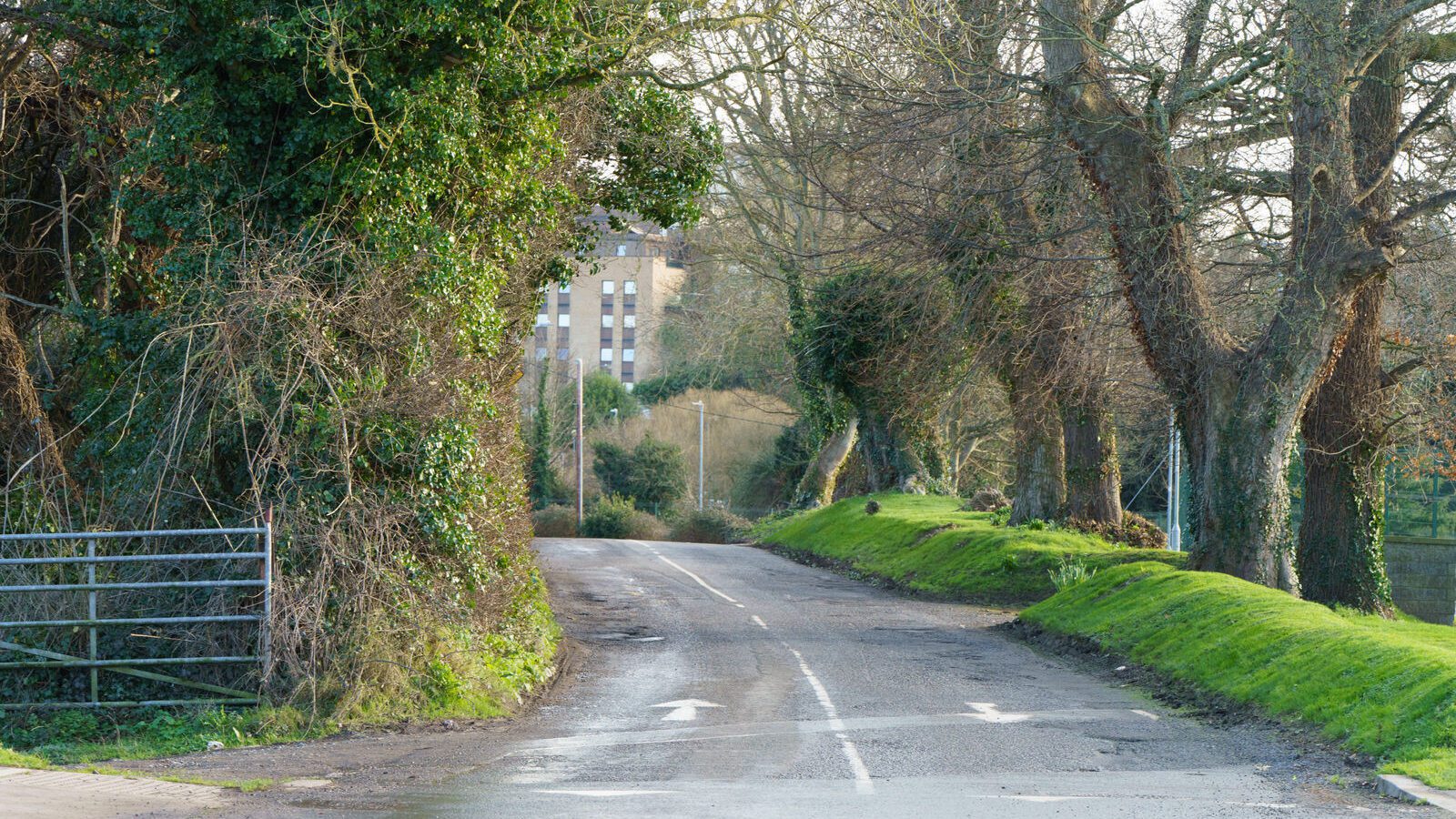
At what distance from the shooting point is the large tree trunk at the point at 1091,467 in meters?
27.4

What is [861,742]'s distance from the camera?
38.2 ft

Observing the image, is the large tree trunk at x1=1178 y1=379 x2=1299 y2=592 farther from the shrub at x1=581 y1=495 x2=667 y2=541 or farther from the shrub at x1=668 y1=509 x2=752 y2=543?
the shrub at x1=581 y1=495 x2=667 y2=541

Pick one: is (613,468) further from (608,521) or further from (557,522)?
(608,521)

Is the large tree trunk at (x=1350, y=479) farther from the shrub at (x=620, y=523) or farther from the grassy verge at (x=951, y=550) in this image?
the shrub at (x=620, y=523)

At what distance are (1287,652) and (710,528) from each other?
40.2m

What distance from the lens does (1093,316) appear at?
22.9 m

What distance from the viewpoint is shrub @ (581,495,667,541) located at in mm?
55875

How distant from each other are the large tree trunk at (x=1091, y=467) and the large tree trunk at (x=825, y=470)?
1965 centimetres

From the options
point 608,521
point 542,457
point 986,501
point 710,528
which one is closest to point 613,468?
point 542,457

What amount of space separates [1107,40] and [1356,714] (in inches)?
460

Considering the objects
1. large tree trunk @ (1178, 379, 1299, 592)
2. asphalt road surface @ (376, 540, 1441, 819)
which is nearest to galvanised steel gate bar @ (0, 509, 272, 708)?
asphalt road surface @ (376, 540, 1441, 819)

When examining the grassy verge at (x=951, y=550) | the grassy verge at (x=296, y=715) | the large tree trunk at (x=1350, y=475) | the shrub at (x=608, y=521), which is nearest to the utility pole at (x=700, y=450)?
the shrub at (x=608, y=521)

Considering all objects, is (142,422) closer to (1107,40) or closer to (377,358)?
(377,358)

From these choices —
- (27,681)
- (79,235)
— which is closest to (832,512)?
(79,235)
